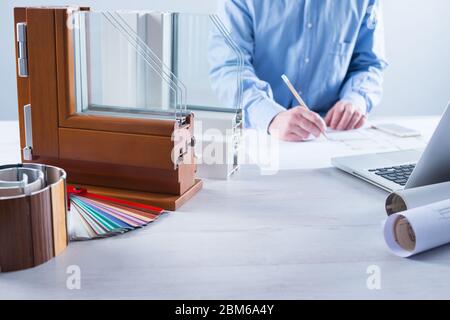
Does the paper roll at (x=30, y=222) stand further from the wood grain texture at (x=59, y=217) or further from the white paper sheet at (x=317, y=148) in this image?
the white paper sheet at (x=317, y=148)

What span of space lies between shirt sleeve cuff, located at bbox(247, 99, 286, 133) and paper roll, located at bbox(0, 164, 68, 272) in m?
0.89

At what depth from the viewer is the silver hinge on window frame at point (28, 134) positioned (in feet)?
3.45

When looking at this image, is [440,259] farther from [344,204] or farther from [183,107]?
[183,107]

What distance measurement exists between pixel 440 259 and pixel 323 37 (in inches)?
52.1

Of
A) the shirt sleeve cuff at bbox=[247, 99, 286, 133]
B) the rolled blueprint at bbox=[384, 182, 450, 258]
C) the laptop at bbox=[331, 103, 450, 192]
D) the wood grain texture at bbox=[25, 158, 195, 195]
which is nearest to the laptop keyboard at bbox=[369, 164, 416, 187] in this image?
the laptop at bbox=[331, 103, 450, 192]

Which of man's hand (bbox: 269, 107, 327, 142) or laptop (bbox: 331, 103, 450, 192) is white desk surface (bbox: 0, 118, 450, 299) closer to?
laptop (bbox: 331, 103, 450, 192)

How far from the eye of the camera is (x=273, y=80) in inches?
81.5

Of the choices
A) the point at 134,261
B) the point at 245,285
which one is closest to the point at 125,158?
the point at 134,261

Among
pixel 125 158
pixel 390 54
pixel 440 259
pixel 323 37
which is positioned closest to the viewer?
pixel 440 259

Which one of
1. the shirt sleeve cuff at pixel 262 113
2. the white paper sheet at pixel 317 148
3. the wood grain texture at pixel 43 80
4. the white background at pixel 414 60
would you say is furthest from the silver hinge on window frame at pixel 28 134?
the white background at pixel 414 60

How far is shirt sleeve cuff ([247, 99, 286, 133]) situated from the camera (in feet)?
5.39

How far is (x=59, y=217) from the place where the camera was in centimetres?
79

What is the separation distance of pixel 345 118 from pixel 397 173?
0.48 m

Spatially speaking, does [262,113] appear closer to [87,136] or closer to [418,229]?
[87,136]
